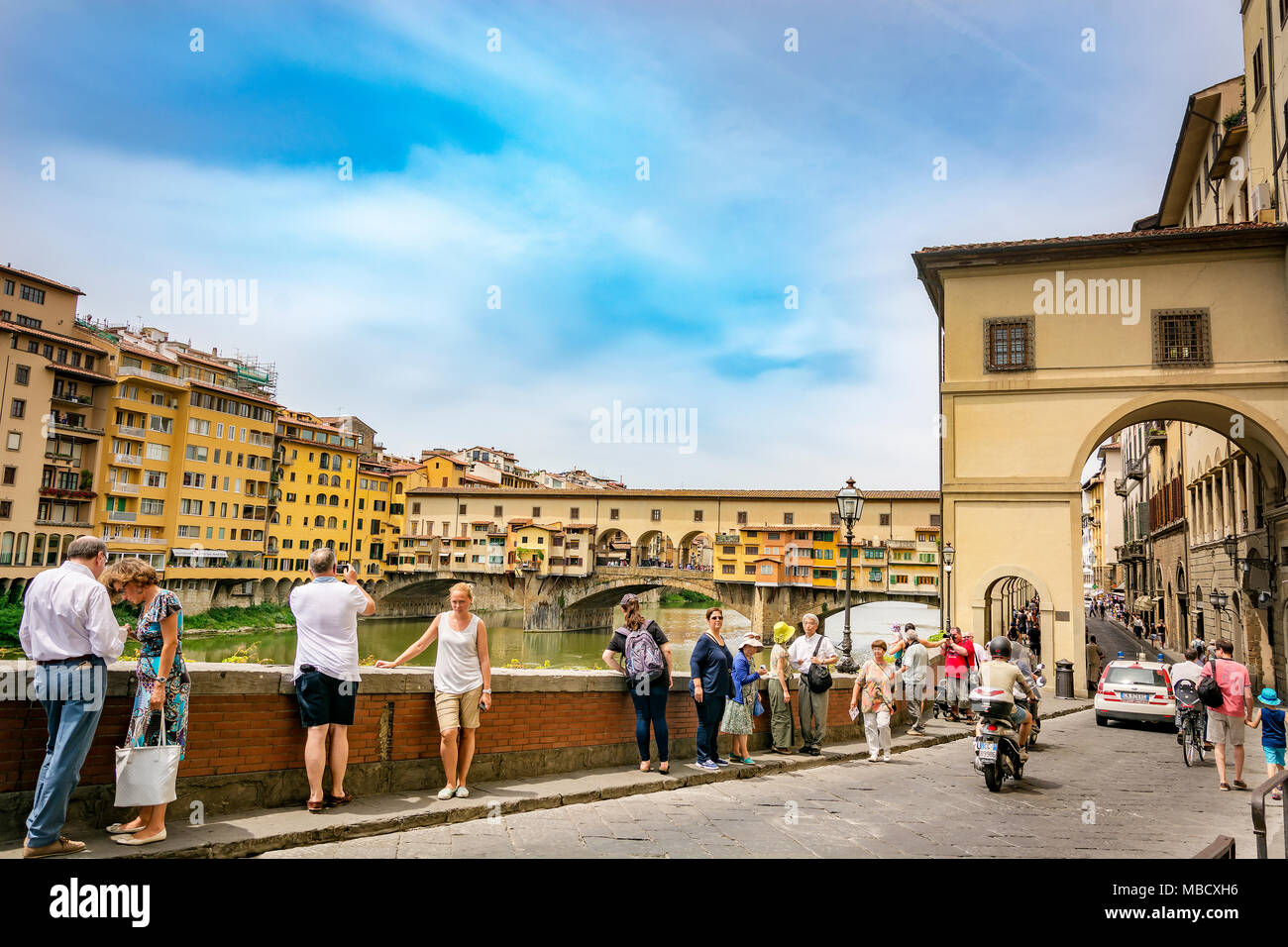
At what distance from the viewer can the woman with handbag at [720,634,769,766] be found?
8117 millimetres

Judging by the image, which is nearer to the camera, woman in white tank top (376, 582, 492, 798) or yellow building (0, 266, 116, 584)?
woman in white tank top (376, 582, 492, 798)

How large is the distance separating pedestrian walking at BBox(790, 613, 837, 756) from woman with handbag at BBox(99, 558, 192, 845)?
21.6 feet

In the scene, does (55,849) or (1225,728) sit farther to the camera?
(1225,728)

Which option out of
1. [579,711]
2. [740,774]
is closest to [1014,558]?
[740,774]

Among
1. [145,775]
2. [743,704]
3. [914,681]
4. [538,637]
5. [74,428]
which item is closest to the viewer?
[145,775]

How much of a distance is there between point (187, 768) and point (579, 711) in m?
3.14

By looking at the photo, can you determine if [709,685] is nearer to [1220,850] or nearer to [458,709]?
[458,709]

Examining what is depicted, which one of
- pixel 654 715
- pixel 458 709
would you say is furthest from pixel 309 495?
pixel 458 709

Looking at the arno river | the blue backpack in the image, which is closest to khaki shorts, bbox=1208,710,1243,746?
the blue backpack

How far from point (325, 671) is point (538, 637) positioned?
200 feet

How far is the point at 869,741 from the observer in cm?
971

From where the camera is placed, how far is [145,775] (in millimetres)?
4285

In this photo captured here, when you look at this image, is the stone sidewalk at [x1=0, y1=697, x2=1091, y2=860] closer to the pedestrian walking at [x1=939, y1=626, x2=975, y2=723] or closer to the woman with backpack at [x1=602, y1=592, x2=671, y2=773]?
the woman with backpack at [x1=602, y1=592, x2=671, y2=773]
